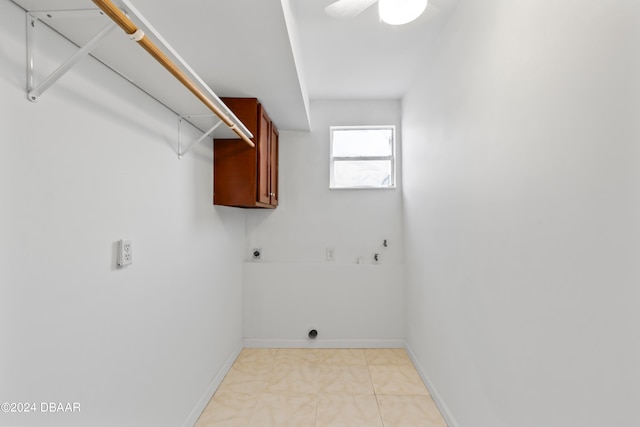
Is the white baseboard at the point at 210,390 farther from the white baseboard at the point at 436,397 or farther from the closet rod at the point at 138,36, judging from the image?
the closet rod at the point at 138,36

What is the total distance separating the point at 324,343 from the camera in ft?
10.3

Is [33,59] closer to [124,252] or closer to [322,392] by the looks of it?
[124,252]

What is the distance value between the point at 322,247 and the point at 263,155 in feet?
3.94

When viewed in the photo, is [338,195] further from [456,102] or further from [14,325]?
[14,325]

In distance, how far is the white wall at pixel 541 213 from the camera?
802mm

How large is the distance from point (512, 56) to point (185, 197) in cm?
183

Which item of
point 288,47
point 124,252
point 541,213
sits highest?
point 288,47

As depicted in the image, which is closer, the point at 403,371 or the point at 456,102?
the point at 456,102

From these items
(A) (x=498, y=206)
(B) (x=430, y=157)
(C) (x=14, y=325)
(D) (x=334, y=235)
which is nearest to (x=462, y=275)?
(A) (x=498, y=206)

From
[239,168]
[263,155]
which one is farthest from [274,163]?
[239,168]

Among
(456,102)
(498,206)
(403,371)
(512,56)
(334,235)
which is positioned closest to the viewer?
(512,56)

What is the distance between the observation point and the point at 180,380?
71.7 inches

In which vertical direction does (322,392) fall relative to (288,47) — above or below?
below

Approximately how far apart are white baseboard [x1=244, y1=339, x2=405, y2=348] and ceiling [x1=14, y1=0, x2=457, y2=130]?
7.12 feet
